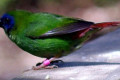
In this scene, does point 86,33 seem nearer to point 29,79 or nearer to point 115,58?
point 115,58

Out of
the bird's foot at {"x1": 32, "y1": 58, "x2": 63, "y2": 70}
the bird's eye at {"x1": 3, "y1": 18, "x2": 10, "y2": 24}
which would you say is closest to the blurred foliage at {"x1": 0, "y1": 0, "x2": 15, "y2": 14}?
the bird's eye at {"x1": 3, "y1": 18, "x2": 10, "y2": 24}

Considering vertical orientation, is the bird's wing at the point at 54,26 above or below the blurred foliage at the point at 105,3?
below

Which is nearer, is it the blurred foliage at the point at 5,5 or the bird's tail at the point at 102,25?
the bird's tail at the point at 102,25

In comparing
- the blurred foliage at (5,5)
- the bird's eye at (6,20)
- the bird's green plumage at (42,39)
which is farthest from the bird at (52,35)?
the blurred foliage at (5,5)

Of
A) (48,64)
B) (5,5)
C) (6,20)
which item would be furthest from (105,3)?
(48,64)

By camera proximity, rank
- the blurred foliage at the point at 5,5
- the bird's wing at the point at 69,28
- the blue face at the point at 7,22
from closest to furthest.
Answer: the bird's wing at the point at 69,28
the blue face at the point at 7,22
the blurred foliage at the point at 5,5

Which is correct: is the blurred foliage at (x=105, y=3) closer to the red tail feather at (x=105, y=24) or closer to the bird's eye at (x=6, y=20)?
the bird's eye at (x=6, y=20)

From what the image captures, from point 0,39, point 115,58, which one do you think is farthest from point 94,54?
point 0,39

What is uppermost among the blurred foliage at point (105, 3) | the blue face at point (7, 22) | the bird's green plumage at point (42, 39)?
the blurred foliage at point (105, 3)
